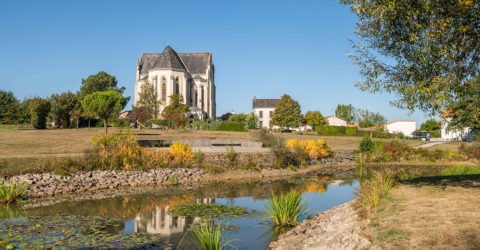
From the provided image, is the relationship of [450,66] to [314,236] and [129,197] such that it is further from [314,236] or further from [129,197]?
[129,197]

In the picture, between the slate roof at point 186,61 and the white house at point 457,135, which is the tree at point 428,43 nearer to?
the white house at point 457,135

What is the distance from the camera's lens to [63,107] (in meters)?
43.7

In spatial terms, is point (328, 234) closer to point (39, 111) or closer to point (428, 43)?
point (428, 43)

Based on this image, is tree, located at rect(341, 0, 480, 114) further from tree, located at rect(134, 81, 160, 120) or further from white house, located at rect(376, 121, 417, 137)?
white house, located at rect(376, 121, 417, 137)

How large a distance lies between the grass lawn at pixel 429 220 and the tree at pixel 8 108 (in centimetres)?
4451

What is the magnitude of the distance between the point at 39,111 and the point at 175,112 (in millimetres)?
16090

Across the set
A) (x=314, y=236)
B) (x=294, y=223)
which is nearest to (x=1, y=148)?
(x=294, y=223)

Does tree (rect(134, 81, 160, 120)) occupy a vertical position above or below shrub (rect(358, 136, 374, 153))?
above

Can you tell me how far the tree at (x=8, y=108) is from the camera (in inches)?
1665

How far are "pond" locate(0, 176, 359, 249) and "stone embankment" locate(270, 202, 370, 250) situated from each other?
0.73 meters

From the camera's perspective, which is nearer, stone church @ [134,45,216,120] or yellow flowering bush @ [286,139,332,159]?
yellow flowering bush @ [286,139,332,159]

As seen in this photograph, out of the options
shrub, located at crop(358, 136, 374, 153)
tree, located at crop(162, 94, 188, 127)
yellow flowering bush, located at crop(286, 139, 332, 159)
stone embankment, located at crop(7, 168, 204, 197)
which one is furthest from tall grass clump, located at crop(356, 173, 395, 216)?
tree, located at crop(162, 94, 188, 127)

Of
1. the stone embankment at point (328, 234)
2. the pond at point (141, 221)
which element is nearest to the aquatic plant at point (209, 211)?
the pond at point (141, 221)

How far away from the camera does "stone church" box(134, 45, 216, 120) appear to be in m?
64.8
